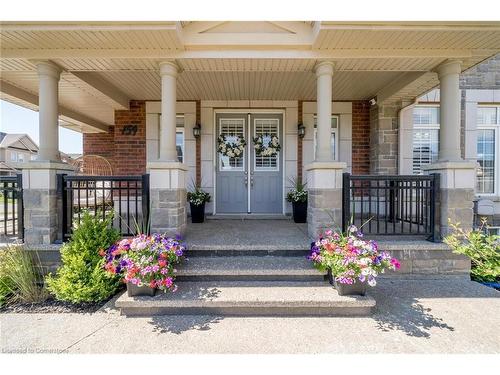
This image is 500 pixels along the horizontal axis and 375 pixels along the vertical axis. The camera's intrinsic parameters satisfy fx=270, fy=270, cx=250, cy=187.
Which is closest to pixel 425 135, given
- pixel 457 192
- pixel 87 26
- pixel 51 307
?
pixel 457 192

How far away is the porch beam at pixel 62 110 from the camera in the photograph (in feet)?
14.7

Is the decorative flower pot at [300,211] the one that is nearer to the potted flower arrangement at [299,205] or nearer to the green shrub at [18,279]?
the potted flower arrangement at [299,205]

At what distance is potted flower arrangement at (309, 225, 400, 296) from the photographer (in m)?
2.59

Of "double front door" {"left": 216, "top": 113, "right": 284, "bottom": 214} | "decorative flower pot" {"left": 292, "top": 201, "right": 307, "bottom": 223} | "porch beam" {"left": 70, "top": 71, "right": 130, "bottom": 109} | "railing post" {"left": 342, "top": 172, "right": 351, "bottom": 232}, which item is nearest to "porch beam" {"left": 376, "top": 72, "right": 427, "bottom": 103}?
"double front door" {"left": 216, "top": 113, "right": 284, "bottom": 214}

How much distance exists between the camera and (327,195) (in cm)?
338

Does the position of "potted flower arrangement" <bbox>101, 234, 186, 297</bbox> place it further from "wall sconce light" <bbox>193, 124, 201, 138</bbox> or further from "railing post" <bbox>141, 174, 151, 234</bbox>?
"wall sconce light" <bbox>193, 124, 201, 138</bbox>

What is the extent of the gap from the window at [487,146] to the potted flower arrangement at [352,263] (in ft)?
14.5

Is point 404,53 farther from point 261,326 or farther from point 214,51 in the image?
point 261,326

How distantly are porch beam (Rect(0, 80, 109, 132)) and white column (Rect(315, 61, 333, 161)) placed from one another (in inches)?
197

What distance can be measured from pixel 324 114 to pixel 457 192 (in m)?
1.93

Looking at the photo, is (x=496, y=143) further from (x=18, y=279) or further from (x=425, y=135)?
(x=18, y=279)

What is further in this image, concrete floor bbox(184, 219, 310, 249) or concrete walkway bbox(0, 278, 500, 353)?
concrete floor bbox(184, 219, 310, 249)

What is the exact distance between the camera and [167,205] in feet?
11.1

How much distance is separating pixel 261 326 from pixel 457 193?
294 centimetres
